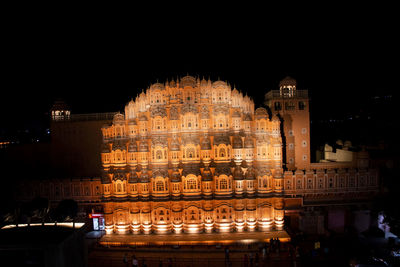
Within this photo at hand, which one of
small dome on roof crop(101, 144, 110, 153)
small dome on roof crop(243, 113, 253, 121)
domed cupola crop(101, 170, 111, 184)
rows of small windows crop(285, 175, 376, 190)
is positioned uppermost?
small dome on roof crop(243, 113, 253, 121)

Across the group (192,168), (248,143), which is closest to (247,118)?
(248,143)

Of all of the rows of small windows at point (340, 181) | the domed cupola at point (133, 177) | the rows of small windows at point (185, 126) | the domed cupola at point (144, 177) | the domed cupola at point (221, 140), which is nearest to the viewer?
the domed cupola at point (144, 177)

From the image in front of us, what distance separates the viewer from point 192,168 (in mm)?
27984

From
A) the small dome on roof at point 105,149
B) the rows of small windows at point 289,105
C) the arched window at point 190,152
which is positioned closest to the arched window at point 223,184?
the arched window at point 190,152

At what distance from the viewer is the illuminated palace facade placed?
90.2 feet

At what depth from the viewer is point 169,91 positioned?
30.8 meters

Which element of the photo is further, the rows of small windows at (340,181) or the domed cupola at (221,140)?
the rows of small windows at (340,181)

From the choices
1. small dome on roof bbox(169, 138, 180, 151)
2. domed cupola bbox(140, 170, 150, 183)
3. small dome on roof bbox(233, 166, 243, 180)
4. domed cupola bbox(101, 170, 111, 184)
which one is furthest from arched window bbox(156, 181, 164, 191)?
small dome on roof bbox(233, 166, 243, 180)

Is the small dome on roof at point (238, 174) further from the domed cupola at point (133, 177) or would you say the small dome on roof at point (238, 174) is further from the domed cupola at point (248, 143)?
the domed cupola at point (133, 177)

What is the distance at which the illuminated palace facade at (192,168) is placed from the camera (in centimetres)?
2748

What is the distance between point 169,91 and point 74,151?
584 inches

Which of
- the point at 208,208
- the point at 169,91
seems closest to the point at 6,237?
the point at 208,208

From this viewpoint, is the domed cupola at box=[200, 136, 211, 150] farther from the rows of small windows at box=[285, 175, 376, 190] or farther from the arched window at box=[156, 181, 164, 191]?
the rows of small windows at box=[285, 175, 376, 190]

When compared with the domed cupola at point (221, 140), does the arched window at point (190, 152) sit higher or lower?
lower
